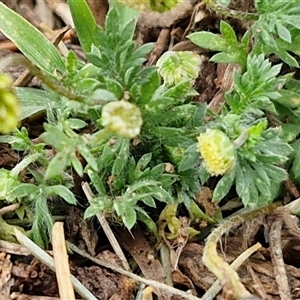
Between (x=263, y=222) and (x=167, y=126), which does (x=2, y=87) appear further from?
(x=263, y=222)

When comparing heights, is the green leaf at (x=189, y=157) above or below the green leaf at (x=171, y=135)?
below

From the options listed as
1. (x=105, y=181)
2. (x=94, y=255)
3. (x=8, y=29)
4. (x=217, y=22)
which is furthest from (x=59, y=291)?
(x=217, y=22)

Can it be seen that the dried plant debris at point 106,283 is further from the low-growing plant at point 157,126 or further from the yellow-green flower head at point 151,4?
the yellow-green flower head at point 151,4

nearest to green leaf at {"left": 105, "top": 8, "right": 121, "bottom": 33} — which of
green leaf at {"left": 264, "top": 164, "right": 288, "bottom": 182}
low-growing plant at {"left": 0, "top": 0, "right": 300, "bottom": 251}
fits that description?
low-growing plant at {"left": 0, "top": 0, "right": 300, "bottom": 251}

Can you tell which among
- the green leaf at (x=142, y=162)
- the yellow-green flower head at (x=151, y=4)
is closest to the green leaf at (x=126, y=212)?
the green leaf at (x=142, y=162)

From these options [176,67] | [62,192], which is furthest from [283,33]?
[62,192]
